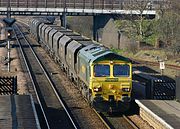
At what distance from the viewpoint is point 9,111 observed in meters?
18.8

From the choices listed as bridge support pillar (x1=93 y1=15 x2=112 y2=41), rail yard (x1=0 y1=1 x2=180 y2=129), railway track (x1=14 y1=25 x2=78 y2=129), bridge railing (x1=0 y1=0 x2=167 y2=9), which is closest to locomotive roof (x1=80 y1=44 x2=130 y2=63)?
rail yard (x1=0 y1=1 x2=180 y2=129)

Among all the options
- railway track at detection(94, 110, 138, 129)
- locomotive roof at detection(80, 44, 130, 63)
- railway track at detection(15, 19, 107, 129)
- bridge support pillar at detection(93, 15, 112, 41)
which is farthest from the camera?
bridge support pillar at detection(93, 15, 112, 41)

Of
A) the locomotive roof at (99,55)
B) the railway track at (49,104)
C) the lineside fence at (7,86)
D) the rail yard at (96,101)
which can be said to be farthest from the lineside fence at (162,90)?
the lineside fence at (7,86)

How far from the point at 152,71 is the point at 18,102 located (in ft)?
60.9

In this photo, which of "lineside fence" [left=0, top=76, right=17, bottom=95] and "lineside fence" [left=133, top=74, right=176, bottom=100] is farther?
"lineside fence" [left=0, top=76, right=17, bottom=95]

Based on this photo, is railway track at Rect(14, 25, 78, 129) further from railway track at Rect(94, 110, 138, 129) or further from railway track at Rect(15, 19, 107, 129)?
railway track at Rect(94, 110, 138, 129)

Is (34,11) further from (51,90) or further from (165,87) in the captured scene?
(165,87)

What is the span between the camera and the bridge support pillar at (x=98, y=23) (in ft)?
224

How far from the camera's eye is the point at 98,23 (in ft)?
229

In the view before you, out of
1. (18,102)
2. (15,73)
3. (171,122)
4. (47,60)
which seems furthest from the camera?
(47,60)

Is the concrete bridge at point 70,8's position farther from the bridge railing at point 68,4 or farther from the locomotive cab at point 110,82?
the locomotive cab at point 110,82

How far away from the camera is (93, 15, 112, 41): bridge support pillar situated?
68125 mm

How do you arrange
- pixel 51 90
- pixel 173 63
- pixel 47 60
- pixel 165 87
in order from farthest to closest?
1. pixel 47 60
2. pixel 173 63
3. pixel 51 90
4. pixel 165 87

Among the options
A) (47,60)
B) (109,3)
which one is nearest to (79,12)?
(109,3)
